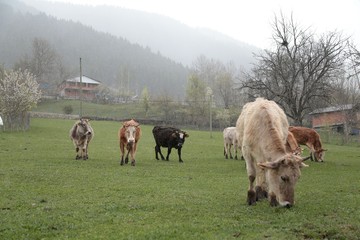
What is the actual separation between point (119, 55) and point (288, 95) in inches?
6061

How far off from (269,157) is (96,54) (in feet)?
564

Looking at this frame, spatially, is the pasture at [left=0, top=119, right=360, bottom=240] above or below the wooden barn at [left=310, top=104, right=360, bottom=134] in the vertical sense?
below

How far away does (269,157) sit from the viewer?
8.52 meters

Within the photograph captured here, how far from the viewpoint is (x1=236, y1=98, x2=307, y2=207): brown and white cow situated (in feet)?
26.5

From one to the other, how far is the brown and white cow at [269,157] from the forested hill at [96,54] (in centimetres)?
12952

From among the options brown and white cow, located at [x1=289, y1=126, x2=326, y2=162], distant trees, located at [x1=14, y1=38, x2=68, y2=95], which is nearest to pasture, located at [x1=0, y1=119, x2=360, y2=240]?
brown and white cow, located at [x1=289, y1=126, x2=326, y2=162]

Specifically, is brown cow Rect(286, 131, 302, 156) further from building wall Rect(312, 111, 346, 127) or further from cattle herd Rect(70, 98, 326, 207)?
building wall Rect(312, 111, 346, 127)

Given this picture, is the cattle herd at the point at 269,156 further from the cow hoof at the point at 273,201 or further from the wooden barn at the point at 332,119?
the wooden barn at the point at 332,119

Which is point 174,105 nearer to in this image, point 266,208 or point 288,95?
point 288,95

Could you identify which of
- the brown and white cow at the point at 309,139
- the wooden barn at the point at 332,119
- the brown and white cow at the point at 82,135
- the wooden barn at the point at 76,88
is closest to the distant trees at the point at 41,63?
the wooden barn at the point at 76,88

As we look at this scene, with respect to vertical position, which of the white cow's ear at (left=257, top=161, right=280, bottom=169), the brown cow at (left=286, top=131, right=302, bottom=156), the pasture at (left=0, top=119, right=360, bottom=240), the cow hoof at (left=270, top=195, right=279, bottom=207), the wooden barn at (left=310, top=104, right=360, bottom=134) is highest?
the wooden barn at (left=310, top=104, right=360, bottom=134)

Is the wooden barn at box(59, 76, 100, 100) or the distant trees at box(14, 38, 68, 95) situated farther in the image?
the wooden barn at box(59, 76, 100, 100)

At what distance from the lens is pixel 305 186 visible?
12.8 meters

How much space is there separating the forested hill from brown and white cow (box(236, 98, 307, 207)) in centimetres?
12952
